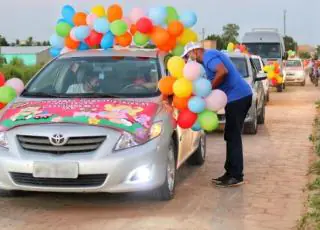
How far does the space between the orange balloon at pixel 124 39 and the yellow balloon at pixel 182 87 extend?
6.73 feet

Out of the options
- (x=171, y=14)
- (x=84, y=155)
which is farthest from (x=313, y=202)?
(x=171, y=14)

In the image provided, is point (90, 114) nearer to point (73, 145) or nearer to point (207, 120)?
point (73, 145)

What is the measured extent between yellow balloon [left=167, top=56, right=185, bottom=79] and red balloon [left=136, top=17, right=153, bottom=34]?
139 centimetres

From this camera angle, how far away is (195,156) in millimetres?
8836

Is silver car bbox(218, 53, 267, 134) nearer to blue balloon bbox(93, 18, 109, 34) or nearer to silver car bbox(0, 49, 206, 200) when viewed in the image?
blue balloon bbox(93, 18, 109, 34)

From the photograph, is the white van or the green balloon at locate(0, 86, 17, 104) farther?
the white van

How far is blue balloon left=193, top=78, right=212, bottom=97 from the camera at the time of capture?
6.70 metres

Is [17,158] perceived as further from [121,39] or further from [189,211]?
[121,39]

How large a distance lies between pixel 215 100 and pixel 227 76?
22.8 inches

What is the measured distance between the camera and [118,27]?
27.3 ft

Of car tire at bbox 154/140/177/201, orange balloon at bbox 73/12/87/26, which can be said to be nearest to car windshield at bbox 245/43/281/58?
orange balloon at bbox 73/12/87/26

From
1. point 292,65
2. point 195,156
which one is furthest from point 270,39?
point 195,156

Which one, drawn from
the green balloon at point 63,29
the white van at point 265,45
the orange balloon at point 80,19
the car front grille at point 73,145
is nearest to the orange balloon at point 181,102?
the car front grille at point 73,145

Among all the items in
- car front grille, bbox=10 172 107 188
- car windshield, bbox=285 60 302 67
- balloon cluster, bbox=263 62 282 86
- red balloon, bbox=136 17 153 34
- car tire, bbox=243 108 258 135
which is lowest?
car windshield, bbox=285 60 302 67
